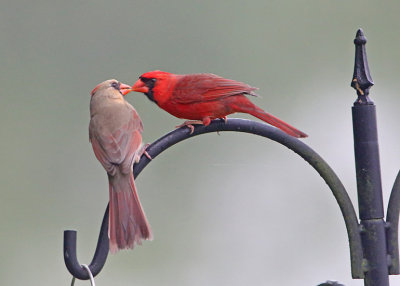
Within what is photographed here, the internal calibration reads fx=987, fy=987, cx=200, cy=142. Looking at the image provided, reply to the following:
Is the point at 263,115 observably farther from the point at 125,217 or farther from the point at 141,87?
the point at 125,217

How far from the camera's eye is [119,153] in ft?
7.97

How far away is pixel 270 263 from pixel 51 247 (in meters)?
0.96

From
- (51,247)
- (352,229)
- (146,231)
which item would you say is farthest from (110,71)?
(352,229)

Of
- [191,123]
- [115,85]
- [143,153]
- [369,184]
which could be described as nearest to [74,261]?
[143,153]

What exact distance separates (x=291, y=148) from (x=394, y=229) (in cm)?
31

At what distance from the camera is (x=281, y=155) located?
4461 millimetres

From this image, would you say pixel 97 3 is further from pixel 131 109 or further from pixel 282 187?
pixel 131 109

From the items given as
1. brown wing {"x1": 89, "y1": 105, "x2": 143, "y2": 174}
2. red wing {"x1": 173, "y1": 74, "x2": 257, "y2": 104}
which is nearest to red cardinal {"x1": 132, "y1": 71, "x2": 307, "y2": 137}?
red wing {"x1": 173, "y1": 74, "x2": 257, "y2": 104}

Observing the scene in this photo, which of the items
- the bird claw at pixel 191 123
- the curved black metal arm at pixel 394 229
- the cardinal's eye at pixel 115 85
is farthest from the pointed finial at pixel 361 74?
the cardinal's eye at pixel 115 85

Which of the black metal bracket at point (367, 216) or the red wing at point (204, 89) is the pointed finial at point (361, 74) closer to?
the black metal bracket at point (367, 216)

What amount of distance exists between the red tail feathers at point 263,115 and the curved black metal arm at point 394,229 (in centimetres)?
24

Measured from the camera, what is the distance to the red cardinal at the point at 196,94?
2.48 metres

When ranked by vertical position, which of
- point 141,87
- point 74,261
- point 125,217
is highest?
point 141,87

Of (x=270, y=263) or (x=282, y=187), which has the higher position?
(x=282, y=187)
